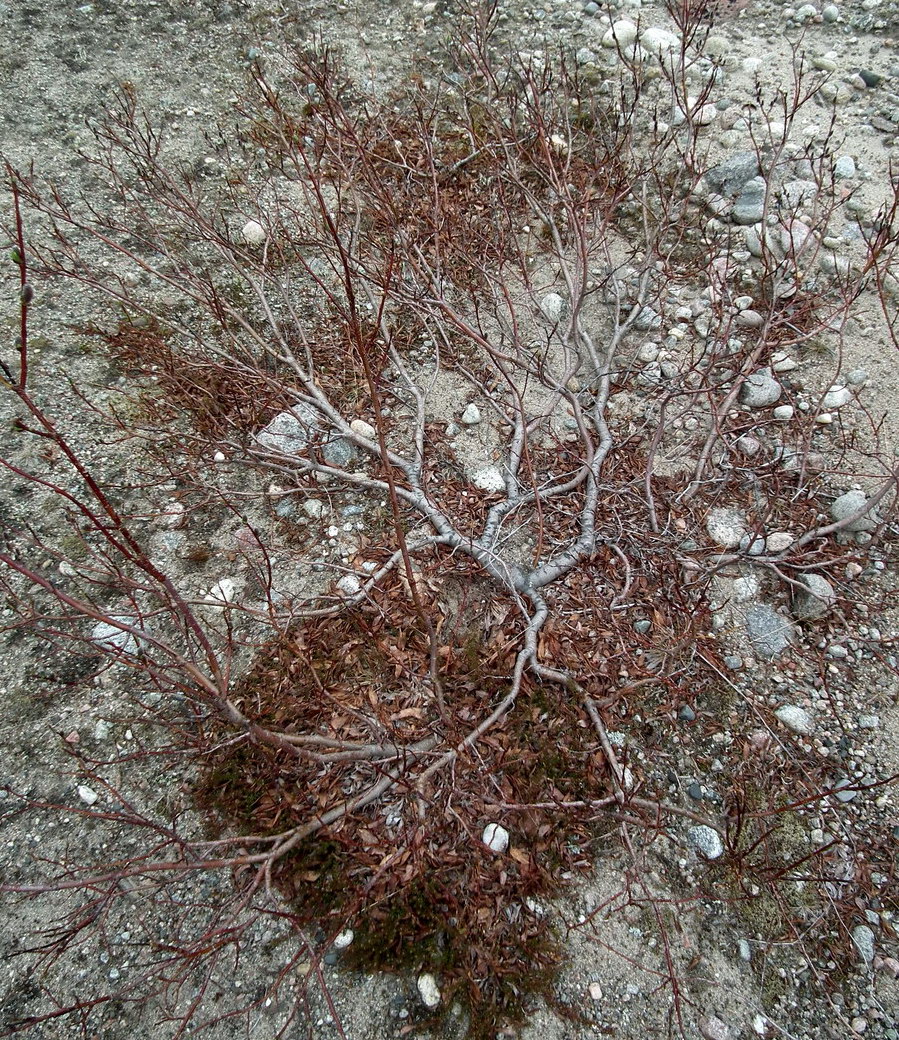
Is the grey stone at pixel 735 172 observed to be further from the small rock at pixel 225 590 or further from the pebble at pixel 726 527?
the small rock at pixel 225 590

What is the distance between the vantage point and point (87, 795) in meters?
2.35

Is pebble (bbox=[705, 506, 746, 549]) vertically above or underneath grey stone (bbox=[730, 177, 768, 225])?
underneath

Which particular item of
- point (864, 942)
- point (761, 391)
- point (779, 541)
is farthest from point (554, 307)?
point (864, 942)

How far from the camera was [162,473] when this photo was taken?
3135 mm

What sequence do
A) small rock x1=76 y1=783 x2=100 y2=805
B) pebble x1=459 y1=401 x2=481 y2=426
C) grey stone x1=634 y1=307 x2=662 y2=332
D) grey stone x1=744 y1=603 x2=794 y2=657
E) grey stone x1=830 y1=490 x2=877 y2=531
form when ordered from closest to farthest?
small rock x1=76 y1=783 x2=100 y2=805 → grey stone x1=744 y1=603 x2=794 y2=657 → grey stone x1=830 y1=490 x2=877 y2=531 → pebble x1=459 y1=401 x2=481 y2=426 → grey stone x1=634 y1=307 x2=662 y2=332

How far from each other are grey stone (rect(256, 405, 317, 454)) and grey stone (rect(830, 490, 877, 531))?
7.47 ft

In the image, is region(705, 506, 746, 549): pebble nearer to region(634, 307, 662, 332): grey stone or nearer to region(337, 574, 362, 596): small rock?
region(634, 307, 662, 332): grey stone

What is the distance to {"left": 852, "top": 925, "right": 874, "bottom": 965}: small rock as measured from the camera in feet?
6.56

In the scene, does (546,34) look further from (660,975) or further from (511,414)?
(660,975)

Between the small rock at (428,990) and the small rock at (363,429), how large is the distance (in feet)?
6.90

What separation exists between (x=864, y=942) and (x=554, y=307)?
9.71 ft

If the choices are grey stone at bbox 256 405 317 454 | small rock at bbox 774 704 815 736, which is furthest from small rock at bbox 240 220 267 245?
small rock at bbox 774 704 815 736

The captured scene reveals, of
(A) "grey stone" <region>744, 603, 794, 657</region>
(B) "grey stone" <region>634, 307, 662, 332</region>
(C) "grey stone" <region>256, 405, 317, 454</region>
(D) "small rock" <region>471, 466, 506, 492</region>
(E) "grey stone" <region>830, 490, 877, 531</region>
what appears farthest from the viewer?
(B) "grey stone" <region>634, 307, 662, 332</region>

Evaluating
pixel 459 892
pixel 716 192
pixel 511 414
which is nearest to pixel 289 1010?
pixel 459 892
